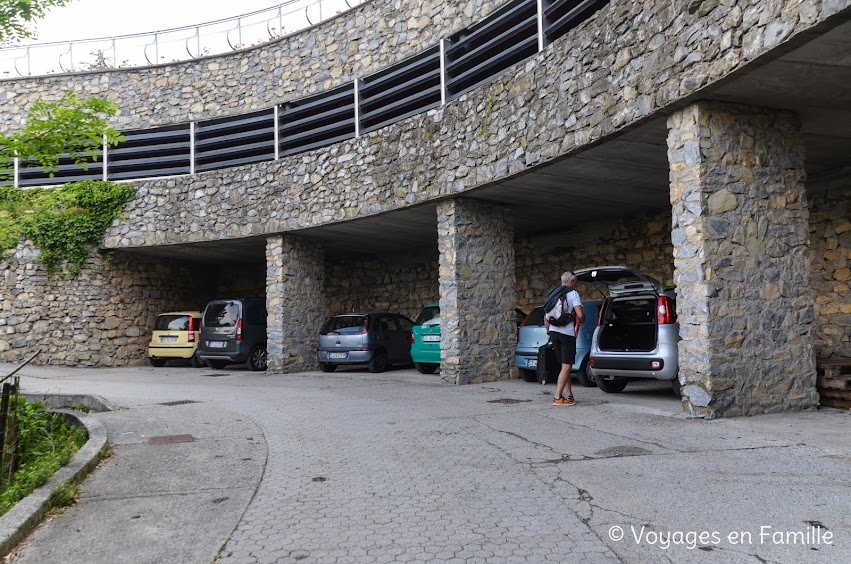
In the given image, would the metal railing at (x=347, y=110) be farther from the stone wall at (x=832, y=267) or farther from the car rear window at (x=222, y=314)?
the stone wall at (x=832, y=267)

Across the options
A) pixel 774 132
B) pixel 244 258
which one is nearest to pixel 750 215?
pixel 774 132

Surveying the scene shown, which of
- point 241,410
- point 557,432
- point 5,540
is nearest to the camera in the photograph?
point 5,540

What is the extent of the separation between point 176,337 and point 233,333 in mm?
2286

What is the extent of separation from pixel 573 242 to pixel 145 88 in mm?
11283

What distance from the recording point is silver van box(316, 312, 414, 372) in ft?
47.5

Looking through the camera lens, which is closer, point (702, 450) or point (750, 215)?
point (702, 450)

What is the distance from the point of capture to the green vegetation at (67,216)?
54.6ft

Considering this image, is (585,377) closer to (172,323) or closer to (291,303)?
(291,303)

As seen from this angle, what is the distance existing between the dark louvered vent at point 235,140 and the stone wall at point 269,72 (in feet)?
0.75

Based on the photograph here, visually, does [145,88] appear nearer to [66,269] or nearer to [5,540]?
[66,269]

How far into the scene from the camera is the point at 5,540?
139 inches

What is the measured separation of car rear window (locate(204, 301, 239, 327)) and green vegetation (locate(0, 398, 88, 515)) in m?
7.23

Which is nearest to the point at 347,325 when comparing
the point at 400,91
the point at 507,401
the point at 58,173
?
the point at 400,91

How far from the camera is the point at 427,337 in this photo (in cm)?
1347
